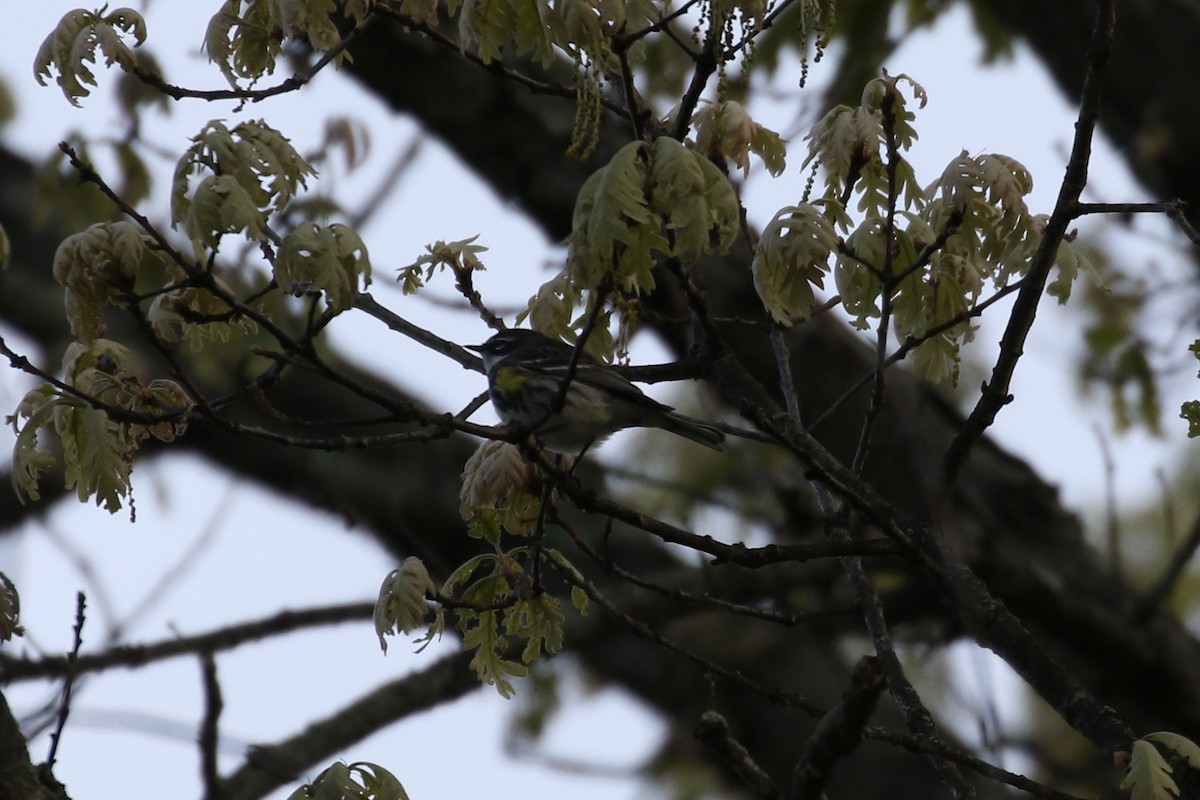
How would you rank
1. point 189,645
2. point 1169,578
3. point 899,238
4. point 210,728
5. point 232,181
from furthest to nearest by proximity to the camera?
point 1169,578, point 189,645, point 210,728, point 899,238, point 232,181

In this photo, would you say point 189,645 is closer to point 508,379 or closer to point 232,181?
point 508,379

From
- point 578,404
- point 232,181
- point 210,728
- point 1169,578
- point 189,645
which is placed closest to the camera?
point 232,181

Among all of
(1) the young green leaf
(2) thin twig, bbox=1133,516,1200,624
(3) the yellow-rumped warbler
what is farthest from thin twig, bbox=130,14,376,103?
(2) thin twig, bbox=1133,516,1200,624

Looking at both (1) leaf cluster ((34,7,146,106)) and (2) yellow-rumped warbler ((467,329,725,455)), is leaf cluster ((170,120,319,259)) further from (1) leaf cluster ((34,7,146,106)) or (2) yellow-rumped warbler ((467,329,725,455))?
(2) yellow-rumped warbler ((467,329,725,455))

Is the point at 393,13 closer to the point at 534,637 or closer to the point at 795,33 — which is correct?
the point at 534,637

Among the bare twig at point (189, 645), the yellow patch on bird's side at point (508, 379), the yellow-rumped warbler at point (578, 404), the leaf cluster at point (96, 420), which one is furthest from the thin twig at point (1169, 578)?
the leaf cluster at point (96, 420)

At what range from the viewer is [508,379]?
4.22 metres

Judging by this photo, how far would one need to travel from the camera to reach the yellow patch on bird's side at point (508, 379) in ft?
13.7

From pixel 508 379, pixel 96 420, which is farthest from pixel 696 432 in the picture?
pixel 96 420

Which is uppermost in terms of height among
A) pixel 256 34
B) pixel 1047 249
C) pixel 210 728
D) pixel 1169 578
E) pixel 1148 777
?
pixel 1169 578

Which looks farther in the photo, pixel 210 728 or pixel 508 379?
pixel 508 379

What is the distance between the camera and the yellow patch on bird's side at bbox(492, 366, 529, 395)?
13.7 ft

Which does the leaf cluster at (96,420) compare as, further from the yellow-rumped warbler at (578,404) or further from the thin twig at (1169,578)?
the thin twig at (1169,578)

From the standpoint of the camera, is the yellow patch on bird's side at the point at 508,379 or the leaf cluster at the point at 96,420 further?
the yellow patch on bird's side at the point at 508,379
